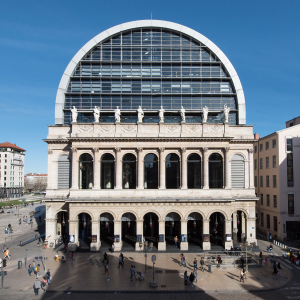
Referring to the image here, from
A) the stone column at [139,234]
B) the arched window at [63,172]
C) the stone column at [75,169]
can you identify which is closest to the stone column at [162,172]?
the stone column at [139,234]

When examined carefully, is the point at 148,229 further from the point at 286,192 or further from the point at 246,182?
the point at 286,192

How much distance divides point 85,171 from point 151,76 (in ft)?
72.8

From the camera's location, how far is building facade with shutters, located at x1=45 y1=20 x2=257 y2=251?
44.4m

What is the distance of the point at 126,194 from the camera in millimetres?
44812

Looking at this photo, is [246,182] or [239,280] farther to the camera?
[246,182]

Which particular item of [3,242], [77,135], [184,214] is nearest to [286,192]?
[184,214]

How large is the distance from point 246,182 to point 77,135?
103ft

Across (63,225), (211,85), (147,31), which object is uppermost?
(147,31)

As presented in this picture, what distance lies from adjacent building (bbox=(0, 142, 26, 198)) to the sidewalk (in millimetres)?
151724

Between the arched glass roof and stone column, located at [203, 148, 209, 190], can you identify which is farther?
the arched glass roof

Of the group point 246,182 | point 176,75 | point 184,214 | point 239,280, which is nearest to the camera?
point 239,280

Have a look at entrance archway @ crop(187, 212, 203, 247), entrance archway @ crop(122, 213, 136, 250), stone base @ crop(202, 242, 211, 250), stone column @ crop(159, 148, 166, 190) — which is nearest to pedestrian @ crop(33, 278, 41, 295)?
entrance archway @ crop(122, 213, 136, 250)

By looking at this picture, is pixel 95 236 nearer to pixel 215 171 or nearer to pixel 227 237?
pixel 227 237

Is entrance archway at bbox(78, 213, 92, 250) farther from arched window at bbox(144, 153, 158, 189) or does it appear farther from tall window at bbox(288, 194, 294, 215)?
tall window at bbox(288, 194, 294, 215)
